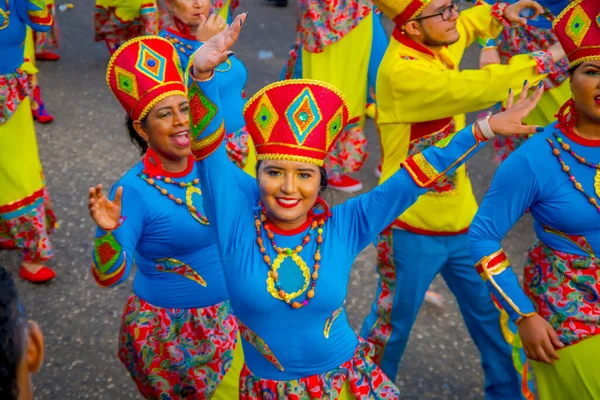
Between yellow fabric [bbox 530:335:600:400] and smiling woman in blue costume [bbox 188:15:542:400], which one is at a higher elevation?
smiling woman in blue costume [bbox 188:15:542:400]

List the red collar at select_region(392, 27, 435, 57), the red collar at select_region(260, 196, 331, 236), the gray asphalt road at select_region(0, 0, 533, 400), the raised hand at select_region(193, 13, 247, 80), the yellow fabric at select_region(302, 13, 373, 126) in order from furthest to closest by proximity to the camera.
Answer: the yellow fabric at select_region(302, 13, 373, 126)
the gray asphalt road at select_region(0, 0, 533, 400)
the red collar at select_region(392, 27, 435, 57)
the red collar at select_region(260, 196, 331, 236)
the raised hand at select_region(193, 13, 247, 80)

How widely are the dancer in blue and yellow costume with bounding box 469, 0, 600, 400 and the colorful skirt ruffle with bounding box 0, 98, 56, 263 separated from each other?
113 inches

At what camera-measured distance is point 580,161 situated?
104 inches

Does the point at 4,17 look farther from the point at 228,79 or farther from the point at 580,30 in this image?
the point at 580,30

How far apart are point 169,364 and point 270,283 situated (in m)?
0.85

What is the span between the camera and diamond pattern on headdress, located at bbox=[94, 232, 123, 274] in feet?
8.61

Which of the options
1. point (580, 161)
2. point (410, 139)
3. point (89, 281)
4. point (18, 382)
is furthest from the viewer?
point (89, 281)

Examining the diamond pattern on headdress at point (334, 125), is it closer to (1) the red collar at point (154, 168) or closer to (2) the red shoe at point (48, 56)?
(1) the red collar at point (154, 168)

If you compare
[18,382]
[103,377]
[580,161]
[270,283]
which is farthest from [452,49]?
[18,382]

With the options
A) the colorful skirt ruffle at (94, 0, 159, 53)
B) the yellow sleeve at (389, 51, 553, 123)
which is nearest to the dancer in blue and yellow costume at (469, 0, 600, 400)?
the yellow sleeve at (389, 51, 553, 123)

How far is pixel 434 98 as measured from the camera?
10.5ft

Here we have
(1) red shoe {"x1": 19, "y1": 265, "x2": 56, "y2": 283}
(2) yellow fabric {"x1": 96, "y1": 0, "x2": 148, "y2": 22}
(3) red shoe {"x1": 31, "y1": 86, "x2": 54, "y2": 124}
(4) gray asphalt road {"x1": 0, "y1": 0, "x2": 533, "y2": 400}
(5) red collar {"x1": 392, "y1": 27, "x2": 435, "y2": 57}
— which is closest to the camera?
(5) red collar {"x1": 392, "y1": 27, "x2": 435, "y2": 57}

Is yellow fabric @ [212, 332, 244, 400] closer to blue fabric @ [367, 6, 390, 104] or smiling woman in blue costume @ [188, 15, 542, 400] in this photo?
smiling woman in blue costume @ [188, 15, 542, 400]

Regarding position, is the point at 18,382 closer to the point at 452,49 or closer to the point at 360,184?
the point at 452,49
